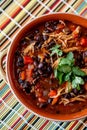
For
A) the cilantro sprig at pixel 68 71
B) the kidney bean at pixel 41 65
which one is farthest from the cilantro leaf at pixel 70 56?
the kidney bean at pixel 41 65

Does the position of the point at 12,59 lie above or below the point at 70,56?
above

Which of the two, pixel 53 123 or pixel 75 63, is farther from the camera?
pixel 53 123

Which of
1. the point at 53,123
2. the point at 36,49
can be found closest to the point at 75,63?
the point at 36,49

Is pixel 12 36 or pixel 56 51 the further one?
pixel 12 36

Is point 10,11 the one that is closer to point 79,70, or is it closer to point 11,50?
point 11,50

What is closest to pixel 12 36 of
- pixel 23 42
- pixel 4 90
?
pixel 23 42

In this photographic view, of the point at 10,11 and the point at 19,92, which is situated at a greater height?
the point at 10,11

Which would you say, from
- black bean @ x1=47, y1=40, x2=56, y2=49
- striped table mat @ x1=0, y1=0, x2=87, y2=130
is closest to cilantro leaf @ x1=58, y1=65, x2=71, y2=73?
black bean @ x1=47, y1=40, x2=56, y2=49

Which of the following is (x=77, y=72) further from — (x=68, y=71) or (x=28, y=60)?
(x=28, y=60)
